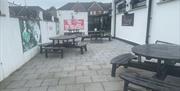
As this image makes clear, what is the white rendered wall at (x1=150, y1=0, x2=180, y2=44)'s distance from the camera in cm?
455

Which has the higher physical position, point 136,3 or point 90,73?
point 136,3

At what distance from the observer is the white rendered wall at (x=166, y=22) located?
4.55 meters

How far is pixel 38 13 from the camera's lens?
22.9 feet

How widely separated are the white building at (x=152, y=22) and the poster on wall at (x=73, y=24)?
5565 mm

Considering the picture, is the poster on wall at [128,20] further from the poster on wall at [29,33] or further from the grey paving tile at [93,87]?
the grey paving tile at [93,87]

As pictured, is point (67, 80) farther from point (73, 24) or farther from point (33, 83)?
point (73, 24)

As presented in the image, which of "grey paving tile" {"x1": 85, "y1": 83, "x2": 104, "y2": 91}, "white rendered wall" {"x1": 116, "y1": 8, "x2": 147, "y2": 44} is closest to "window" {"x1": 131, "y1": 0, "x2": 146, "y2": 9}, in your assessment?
"white rendered wall" {"x1": 116, "y1": 8, "x2": 147, "y2": 44}

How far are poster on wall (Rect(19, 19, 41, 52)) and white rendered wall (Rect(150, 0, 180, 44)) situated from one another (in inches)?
193

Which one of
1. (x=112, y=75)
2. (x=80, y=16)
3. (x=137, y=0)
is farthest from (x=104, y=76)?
(x=80, y=16)

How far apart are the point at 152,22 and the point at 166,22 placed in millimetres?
957

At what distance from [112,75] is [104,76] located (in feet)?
0.67

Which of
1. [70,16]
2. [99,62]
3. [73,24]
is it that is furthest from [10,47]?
[70,16]

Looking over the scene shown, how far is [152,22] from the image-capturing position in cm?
605

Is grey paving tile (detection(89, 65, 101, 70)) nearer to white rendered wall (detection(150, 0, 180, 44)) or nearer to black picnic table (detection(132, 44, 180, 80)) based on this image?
black picnic table (detection(132, 44, 180, 80))
